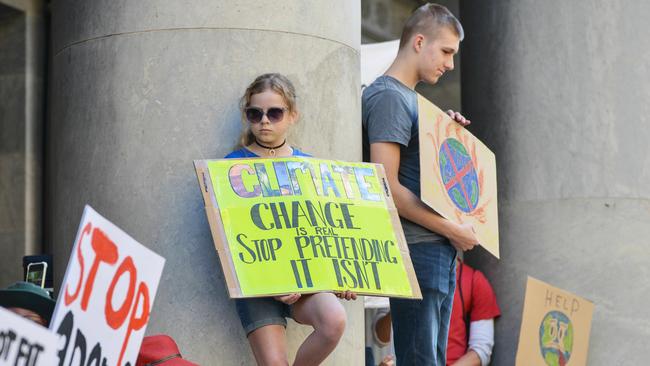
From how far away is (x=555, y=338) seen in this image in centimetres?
876

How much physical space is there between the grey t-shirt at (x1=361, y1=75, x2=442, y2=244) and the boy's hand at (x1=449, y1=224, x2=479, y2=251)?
79 millimetres

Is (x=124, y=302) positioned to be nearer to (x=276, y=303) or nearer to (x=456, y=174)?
(x=276, y=303)

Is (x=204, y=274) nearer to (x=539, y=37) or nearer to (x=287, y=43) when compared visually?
(x=287, y=43)

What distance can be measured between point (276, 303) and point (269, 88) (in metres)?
0.87

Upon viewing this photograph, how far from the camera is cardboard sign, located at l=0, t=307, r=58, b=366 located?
3176mm

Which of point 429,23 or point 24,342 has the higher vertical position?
point 429,23

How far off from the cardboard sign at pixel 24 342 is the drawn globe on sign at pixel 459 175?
3.03m

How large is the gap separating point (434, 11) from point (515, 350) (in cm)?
394

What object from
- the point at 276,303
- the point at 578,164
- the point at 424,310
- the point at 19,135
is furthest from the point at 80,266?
the point at 578,164

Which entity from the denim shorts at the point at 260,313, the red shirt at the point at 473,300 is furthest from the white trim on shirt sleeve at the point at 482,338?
the denim shorts at the point at 260,313

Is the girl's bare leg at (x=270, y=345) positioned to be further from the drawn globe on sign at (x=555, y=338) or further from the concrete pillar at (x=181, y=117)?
the drawn globe on sign at (x=555, y=338)

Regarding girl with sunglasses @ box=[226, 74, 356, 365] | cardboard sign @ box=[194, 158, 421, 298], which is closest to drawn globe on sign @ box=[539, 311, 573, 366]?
cardboard sign @ box=[194, 158, 421, 298]

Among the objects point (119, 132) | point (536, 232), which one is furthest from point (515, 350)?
point (119, 132)

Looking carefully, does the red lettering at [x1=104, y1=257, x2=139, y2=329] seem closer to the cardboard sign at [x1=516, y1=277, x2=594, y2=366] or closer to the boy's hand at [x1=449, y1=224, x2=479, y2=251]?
the boy's hand at [x1=449, y1=224, x2=479, y2=251]
